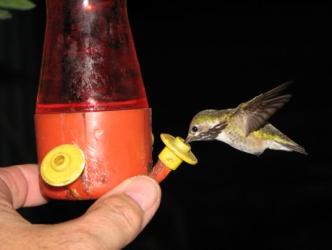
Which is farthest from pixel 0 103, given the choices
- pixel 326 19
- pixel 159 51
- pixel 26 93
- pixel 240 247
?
pixel 326 19

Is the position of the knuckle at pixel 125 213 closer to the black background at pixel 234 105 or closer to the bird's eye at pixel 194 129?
the bird's eye at pixel 194 129

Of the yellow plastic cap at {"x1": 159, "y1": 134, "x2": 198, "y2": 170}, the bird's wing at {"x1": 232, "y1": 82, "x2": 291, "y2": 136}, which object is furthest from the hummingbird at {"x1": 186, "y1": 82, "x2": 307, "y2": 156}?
the yellow plastic cap at {"x1": 159, "y1": 134, "x2": 198, "y2": 170}

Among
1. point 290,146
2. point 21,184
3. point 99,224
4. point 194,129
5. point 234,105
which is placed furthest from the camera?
point 234,105

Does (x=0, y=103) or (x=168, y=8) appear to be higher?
(x=168, y=8)

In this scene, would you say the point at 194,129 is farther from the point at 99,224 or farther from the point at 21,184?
the point at 99,224

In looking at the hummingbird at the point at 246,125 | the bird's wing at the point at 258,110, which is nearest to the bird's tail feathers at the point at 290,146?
the hummingbird at the point at 246,125

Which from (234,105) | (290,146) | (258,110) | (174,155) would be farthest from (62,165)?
(234,105)

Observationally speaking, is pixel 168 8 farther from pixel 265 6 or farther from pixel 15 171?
pixel 15 171
